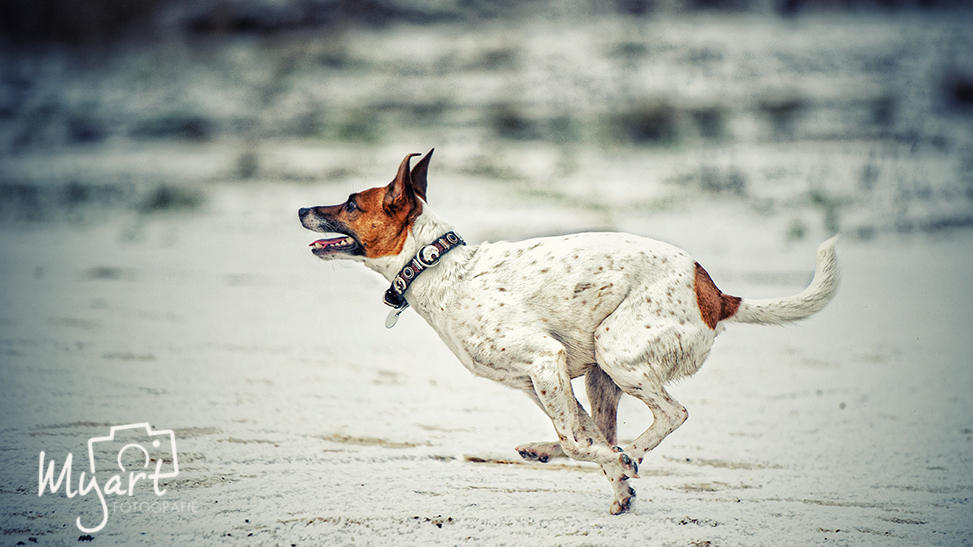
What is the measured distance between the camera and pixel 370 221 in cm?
313

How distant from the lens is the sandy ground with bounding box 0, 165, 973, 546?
3.41 m

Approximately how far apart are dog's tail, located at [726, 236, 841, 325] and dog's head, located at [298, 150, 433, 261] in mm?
1409

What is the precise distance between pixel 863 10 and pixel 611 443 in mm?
18834

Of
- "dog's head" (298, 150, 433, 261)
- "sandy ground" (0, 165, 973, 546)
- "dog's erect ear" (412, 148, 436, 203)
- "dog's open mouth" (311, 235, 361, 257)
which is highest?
"dog's erect ear" (412, 148, 436, 203)

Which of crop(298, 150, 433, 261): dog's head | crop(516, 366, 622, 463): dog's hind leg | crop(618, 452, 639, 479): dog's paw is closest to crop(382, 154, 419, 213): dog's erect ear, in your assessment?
crop(298, 150, 433, 261): dog's head

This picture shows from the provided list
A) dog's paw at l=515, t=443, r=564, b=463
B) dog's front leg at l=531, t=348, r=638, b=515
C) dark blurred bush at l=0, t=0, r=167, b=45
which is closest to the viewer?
dog's front leg at l=531, t=348, r=638, b=515

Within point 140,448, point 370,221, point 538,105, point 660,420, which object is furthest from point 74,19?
point 660,420

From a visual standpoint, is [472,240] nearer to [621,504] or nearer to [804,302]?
[621,504]

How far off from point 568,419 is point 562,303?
0.46m

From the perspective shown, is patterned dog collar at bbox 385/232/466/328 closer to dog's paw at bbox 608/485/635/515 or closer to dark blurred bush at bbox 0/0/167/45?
dog's paw at bbox 608/485/635/515

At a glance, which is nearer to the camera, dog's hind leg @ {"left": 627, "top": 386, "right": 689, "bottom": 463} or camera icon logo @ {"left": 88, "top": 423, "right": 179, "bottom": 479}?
dog's hind leg @ {"left": 627, "top": 386, "right": 689, "bottom": 463}

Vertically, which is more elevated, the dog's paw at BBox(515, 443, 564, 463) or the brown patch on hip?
the brown patch on hip

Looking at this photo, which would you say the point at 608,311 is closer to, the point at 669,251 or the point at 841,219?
the point at 669,251

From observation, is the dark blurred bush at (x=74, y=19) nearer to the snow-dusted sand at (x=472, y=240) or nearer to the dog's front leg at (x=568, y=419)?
the snow-dusted sand at (x=472, y=240)
